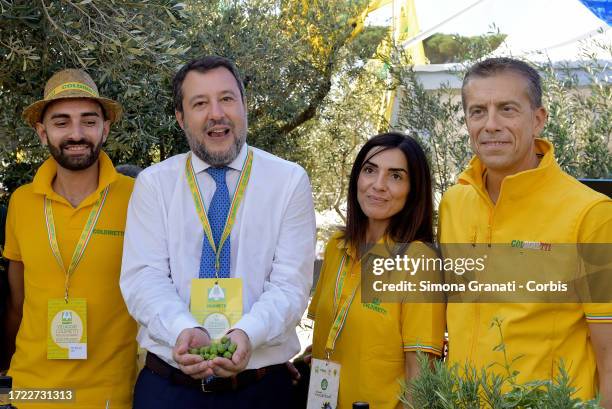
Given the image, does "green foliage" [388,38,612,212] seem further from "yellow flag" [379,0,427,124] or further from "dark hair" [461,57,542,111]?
"yellow flag" [379,0,427,124]

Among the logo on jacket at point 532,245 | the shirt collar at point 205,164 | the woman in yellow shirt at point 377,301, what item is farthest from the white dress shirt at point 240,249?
the logo on jacket at point 532,245

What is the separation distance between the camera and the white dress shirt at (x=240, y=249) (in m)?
3.27

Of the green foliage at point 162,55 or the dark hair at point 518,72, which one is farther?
the green foliage at point 162,55

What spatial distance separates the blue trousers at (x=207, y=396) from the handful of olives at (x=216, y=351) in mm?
366

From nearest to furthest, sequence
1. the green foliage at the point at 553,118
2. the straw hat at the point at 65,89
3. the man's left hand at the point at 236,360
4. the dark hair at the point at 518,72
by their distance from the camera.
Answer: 1. the man's left hand at the point at 236,360
2. the dark hair at the point at 518,72
3. the straw hat at the point at 65,89
4. the green foliage at the point at 553,118

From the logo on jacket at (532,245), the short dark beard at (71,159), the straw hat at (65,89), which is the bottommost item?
the logo on jacket at (532,245)

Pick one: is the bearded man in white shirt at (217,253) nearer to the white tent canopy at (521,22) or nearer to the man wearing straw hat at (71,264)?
the man wearing straw hat at (71,264)

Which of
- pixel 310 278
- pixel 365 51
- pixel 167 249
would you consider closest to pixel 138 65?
pixel 167 249

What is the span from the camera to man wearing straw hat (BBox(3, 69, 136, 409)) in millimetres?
3674

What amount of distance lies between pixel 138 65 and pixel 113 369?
176 centimetres

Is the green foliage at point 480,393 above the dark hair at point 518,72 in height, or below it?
below

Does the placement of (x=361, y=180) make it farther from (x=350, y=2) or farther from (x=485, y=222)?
(x=350, y=2)

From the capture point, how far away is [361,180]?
3707mm

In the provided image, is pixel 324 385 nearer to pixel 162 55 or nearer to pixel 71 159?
pixel 71 159
